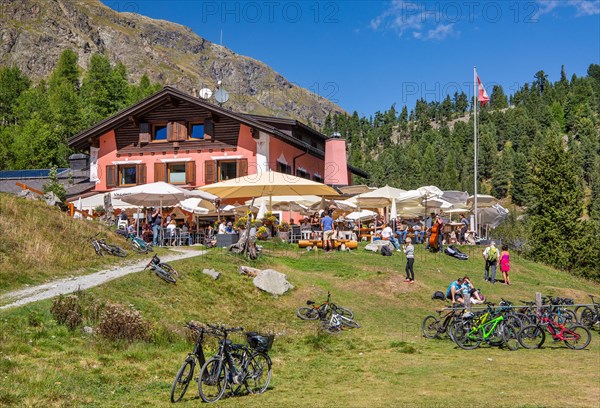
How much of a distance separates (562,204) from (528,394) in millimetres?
47949

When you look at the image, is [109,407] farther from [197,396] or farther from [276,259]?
[276,259]

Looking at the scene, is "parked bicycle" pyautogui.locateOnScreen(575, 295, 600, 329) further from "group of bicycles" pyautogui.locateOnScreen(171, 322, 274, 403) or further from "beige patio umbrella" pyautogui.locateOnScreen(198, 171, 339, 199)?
"group of bicycles" pyautogui.locateOnScreen(171, 322, 274, 403)

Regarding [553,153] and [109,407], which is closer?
[109,407]

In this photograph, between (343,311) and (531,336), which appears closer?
(531,336)

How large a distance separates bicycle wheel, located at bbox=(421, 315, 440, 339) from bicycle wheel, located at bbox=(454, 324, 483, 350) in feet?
4.07

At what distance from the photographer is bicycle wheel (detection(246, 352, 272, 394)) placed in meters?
11.2

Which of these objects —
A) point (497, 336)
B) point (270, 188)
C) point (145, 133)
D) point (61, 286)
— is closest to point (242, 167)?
point (145, 133)

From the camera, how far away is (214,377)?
34.3ft

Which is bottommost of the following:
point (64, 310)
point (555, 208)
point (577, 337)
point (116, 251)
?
point (577, 337)

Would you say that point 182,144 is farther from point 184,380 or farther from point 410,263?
point 184,380

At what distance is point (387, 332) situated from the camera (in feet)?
58.3

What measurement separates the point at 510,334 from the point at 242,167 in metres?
24.5

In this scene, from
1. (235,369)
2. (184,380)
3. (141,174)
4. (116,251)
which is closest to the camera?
(184,380)

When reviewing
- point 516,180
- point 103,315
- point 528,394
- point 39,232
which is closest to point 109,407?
point 103,315
